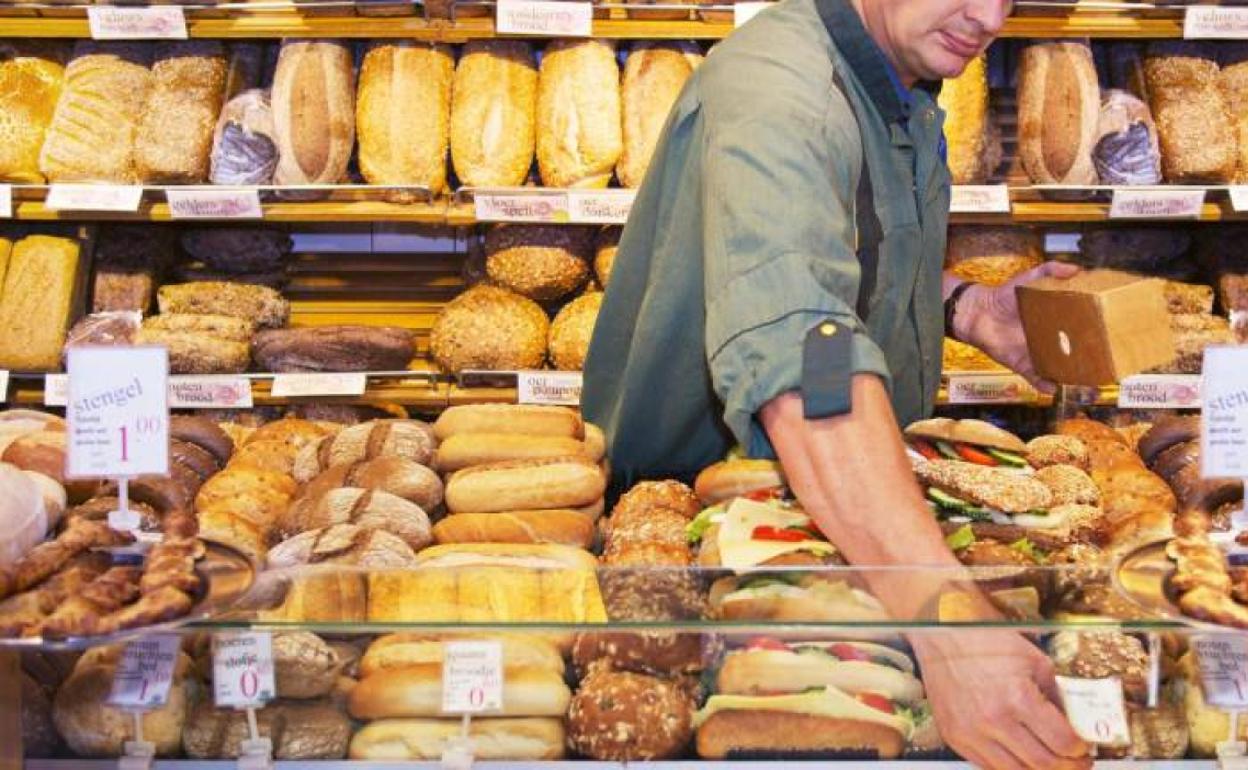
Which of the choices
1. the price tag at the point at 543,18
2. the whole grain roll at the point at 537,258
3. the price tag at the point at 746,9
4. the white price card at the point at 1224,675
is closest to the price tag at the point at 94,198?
the whole grain roll at the point at 537,258

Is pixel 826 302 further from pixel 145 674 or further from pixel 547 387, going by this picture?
pixel 547 387

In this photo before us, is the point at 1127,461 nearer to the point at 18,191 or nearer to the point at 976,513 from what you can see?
the point at 976,513

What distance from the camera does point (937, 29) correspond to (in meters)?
1.91

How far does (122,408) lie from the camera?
151 cm

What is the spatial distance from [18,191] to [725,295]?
9.78 ft

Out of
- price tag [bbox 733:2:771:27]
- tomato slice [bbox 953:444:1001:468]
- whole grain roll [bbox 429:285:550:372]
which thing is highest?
price tag [bbox 733:2:771:27]

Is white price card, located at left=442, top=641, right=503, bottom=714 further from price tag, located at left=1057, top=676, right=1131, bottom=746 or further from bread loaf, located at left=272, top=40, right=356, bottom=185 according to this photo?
bread loaf, located at left=272, top=40, right=356, bottom=185

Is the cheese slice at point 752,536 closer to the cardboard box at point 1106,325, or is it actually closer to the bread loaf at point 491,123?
the cardboard box at point 1106,325

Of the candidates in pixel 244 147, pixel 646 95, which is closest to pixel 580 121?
pixel 646 95

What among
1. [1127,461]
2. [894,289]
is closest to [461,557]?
[894,289]

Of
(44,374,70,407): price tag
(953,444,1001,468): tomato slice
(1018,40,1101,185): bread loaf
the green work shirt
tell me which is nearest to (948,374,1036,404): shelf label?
(1018,40,1101,185): bread loaf

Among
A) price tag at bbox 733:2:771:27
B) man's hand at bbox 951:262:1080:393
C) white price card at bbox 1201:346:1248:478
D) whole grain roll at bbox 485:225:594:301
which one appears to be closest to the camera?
white price card at bbox 1201:346:1248:478

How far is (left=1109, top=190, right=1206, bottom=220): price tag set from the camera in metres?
3.74

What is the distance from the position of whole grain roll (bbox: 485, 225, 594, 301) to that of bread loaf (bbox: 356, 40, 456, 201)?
24cm
